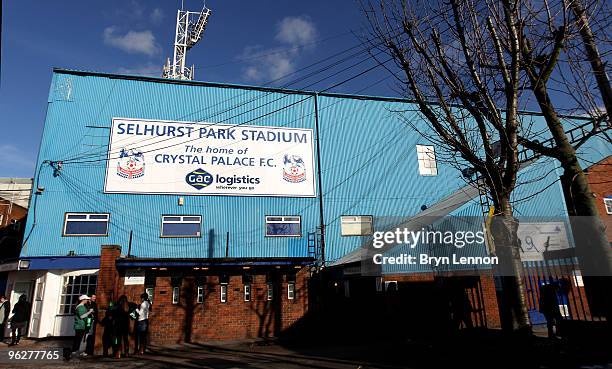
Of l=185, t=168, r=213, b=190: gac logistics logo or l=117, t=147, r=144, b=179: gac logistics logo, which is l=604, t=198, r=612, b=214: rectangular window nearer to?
l=185, t=168, r=213, b=190: gac logistics logo

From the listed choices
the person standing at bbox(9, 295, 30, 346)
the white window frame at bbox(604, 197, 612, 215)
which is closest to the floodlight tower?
the person standing at bbox(9, 295, 30, 346)

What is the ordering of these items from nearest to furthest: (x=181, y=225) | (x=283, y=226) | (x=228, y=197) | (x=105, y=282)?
(x=105, y=282), (x=181, y=225), (x=228, y=197), (x=283, y=226)

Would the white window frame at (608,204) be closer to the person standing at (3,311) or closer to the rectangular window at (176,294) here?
the rectangular window at (176,294)

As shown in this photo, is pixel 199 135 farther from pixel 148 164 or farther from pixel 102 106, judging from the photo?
pixel 102 106

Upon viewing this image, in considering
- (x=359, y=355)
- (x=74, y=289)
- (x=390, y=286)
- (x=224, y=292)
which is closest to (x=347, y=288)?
(x=390, y=286)

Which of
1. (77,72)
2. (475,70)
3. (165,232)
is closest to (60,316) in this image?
(165,232)

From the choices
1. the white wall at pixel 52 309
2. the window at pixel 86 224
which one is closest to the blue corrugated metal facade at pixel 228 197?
the window at pixel 86 224

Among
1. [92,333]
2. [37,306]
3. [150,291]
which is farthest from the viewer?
[37,306]

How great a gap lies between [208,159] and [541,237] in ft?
53.1

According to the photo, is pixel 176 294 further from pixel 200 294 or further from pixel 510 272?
pixel 510 272

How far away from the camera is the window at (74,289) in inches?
644

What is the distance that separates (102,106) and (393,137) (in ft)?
48.6

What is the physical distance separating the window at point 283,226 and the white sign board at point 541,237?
Result: 984cm

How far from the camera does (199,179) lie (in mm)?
18531
